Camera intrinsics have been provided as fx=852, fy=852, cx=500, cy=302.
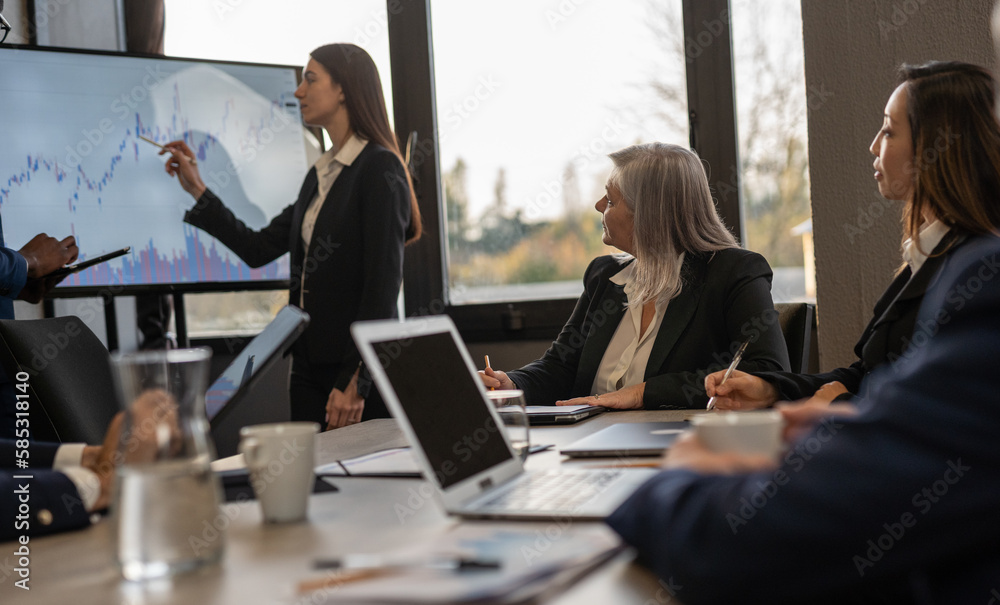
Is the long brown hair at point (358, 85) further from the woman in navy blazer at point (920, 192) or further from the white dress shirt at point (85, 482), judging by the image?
the white dress shirt at point (85, 482)

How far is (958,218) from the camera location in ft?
4.88

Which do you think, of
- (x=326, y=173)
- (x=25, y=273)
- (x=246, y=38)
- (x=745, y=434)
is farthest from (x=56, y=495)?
(x=246, y=38)

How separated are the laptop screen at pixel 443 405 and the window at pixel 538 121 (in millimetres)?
2142

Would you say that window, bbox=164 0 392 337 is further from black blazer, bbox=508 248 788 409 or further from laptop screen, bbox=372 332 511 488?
laptop screen, bbox=372 332 511 488

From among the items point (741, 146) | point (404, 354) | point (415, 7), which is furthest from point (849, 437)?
point (415, 7)

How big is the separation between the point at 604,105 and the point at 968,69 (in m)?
1.74

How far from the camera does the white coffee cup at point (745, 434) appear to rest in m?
0.74

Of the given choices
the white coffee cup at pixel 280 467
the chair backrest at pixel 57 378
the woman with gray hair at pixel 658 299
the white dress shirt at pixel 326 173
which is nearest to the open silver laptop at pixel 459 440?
the white coffee cup at pixel 280 467

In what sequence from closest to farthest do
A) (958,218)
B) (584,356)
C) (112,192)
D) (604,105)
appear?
(958,218)
(584,356)
(112,192)
(604,105)

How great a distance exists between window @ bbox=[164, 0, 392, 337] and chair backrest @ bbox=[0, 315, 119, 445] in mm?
1677

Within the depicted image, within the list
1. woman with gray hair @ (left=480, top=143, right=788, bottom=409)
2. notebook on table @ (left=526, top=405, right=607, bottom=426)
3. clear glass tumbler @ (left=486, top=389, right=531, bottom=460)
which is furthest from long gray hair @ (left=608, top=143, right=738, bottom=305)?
clear glass tumbler @ (left=486, top=389, right=531, bottom=460)

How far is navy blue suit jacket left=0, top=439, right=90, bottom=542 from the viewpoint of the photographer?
3.02ft

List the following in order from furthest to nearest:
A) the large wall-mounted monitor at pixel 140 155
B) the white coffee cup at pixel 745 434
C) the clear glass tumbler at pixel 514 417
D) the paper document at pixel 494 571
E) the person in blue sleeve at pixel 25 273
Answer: the large wall-mounted monitor at pixel 140 155, the person in blue sleeve at pixel 25 273, the clear glass tumbler at pixel 514 417, the white coffee cup at pixel 745 434, the paper document at pixel 494 571

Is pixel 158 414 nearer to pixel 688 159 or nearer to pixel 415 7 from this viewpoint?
pixel 688 159
